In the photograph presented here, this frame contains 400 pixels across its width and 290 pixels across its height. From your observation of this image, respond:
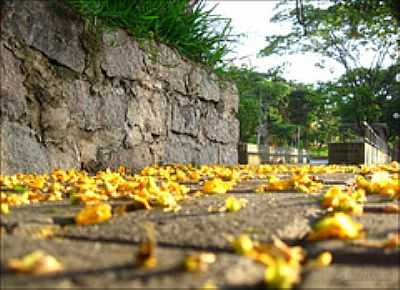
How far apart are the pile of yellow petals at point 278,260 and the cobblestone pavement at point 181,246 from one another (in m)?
0.02

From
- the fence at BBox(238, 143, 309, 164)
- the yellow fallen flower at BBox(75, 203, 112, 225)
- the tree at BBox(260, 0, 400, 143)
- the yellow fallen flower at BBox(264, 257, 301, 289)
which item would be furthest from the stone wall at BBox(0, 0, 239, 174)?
the tree at BBox(260, 0, 400, 143)

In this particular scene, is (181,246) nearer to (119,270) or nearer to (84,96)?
(119,270)

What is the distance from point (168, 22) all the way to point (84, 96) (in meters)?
1.30

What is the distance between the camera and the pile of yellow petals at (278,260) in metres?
0.62

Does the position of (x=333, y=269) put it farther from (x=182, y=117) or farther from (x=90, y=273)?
(x=182, y=117)

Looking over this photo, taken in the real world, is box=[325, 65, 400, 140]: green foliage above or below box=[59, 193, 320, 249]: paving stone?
above

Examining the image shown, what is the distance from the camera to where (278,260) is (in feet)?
2.27

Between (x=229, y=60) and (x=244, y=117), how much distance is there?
885cm

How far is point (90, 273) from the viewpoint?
661 millimetres

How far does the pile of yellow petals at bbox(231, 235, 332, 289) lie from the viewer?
24.3 inches

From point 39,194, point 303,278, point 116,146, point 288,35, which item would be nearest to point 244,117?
point 288,35

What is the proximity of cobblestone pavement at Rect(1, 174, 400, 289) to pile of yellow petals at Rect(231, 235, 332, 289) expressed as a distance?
0.02 meters

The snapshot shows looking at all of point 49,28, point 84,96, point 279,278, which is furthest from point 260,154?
point 279,278

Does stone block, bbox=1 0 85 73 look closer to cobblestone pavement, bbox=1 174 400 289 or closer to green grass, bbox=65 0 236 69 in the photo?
green grass, bbox=65 0 236 69
